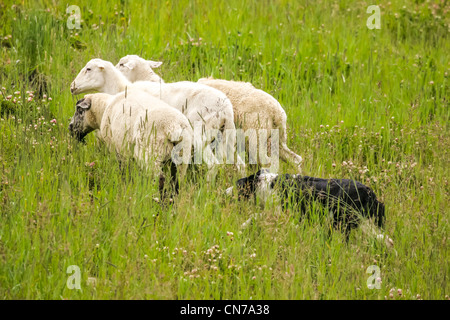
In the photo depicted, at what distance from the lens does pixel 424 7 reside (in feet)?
33.4

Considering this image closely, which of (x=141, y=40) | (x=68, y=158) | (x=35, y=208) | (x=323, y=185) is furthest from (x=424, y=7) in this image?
(x=35, y=208)

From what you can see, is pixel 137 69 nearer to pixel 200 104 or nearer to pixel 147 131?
pixel 200 104

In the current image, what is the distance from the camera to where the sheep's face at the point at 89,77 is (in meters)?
6.55

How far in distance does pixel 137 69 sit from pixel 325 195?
3167mm

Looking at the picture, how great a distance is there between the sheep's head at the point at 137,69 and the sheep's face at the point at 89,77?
1.41 feet

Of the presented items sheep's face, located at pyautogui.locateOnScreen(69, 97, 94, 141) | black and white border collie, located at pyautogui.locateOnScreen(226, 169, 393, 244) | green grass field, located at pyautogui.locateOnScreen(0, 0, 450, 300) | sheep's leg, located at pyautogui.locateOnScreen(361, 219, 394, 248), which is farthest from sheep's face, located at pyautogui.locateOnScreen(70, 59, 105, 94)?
sheep's leg, located at pyautogui.locateOnScreen(361, 219, 394, 248)

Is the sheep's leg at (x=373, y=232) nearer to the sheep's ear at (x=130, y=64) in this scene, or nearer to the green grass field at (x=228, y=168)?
the green grass field at (x=228, y=168)

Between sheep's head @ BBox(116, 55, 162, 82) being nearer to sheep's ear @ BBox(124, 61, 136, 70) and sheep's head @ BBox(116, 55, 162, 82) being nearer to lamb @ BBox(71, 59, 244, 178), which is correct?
sheep's ear @ BBox(124, 61, 136, 70)

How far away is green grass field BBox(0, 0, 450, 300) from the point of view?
13.0 feet

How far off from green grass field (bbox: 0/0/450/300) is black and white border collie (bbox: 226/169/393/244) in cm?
16

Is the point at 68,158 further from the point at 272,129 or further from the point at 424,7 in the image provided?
the point at 424,7

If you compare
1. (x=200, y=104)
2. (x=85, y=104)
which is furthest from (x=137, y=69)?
(x=200, y=104)

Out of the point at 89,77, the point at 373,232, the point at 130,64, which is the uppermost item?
the point at 130,64

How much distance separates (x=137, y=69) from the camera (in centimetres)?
699
